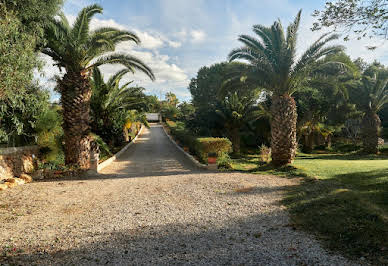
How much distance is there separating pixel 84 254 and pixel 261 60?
33.4 feet

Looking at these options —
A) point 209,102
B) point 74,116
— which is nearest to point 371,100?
point 209,102

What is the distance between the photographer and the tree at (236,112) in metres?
18.0

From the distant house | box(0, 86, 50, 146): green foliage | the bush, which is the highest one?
the distant house

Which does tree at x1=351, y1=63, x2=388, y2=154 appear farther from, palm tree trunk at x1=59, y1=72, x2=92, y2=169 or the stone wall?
the stone wall

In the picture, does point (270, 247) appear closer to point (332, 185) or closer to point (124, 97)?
point (332, 185)

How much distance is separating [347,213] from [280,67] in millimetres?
7365

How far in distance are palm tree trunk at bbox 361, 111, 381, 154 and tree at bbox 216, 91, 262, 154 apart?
857 cm

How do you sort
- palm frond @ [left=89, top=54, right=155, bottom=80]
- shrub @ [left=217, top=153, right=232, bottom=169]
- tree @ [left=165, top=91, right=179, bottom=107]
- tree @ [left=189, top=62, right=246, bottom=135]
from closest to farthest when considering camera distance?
1. palm frond @ [left=89, top=54, right=155, bottom=80]
2. shrub @ [left=217, top=153, right=232, bottom=169]
3. tree @ [left=189, top=62, right=246, bottom=135]
4. tree @ [left=165, top=91, right=179, bottom=107]

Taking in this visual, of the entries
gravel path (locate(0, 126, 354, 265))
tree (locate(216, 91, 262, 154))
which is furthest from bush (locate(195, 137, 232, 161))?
tree (locate(216, 91, 262, 154))

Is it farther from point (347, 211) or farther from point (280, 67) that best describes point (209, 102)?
point (347, 211)

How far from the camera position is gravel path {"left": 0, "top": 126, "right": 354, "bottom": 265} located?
138 inches

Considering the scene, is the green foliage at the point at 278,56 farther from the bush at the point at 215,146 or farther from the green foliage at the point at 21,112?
the green foliage at the point at 21,112

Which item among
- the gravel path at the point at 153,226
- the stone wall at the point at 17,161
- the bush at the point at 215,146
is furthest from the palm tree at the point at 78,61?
the bush at the point at 215,146

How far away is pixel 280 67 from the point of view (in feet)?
34.6
